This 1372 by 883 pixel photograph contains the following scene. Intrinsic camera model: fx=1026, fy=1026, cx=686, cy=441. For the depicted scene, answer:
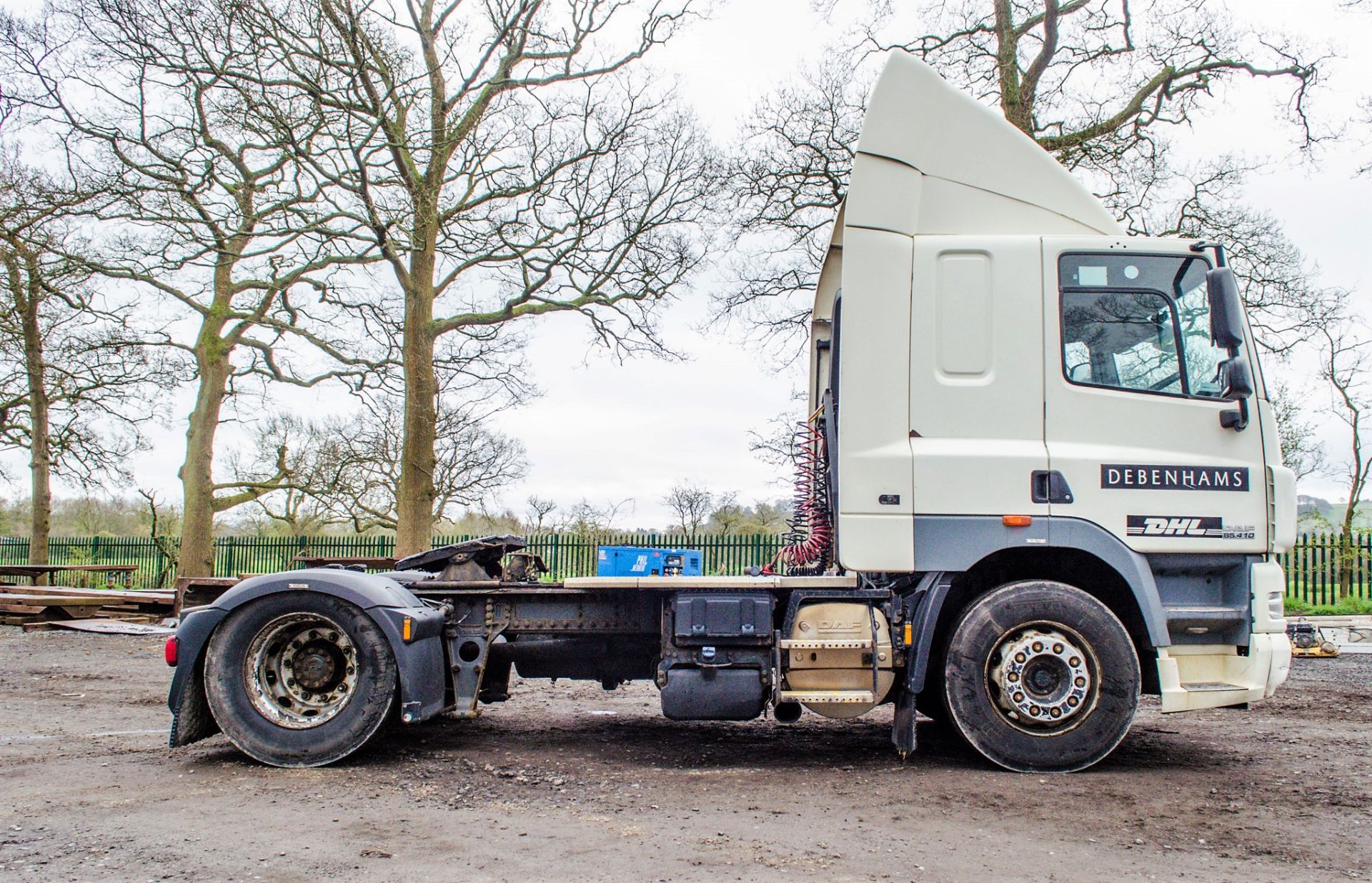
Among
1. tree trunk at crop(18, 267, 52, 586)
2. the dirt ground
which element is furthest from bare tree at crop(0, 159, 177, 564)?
the dirt ground

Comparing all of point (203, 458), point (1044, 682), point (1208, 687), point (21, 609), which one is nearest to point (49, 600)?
point (21, 609)

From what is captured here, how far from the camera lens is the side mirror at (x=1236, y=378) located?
18.2 ft

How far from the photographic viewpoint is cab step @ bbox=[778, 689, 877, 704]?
18.7 ft

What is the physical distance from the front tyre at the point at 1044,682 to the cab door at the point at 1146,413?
54 cm

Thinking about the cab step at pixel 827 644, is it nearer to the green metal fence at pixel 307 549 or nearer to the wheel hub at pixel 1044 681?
the wheel hub at pixel 1044 681

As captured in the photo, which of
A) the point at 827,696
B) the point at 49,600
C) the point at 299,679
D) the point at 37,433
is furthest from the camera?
the point at 37,433

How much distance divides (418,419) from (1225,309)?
Result: 44.1 feet

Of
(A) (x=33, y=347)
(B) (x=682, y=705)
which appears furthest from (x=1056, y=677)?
(A) (x=33, y=347)

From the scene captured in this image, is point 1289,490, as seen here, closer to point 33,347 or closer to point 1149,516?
point 1149,516

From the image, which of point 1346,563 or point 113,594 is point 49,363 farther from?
point 1346,563

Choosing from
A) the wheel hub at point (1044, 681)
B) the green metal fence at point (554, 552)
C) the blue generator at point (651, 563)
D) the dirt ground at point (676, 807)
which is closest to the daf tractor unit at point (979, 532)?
the wheel hub at point (1044, 681)

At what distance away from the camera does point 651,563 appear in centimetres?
671

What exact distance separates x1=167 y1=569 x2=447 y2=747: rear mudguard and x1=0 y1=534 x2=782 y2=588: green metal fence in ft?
40.3

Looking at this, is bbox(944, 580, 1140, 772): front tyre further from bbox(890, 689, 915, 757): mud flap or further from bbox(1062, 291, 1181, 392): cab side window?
bbox(1062, 291, 1181, 392): cab side window
